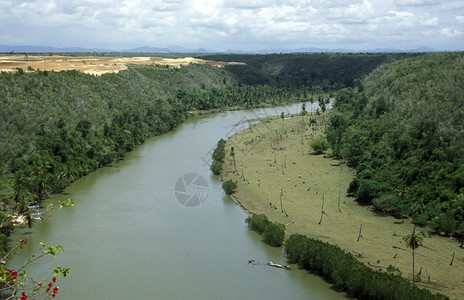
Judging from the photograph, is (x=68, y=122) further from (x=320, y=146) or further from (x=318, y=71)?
(x=318, y=71)

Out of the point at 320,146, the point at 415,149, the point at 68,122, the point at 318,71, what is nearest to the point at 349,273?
the point at 415,149

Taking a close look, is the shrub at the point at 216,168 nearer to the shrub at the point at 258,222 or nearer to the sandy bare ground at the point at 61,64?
the shrub at the point at 258,222

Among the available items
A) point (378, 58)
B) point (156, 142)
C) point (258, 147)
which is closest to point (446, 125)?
point (258, 147)

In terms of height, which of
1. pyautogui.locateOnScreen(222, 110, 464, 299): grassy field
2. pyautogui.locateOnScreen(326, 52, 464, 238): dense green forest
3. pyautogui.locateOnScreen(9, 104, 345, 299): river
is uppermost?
pyautogui.locateOnScreen(326, 52, 464, 238): dense green forest

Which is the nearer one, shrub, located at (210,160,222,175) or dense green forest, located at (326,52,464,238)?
dense green forest, located at (326,52,464,238)

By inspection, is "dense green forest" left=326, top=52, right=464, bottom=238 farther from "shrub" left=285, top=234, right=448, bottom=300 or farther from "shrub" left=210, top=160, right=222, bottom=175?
"shrub" left=210, top=160, right=222, bottom=175

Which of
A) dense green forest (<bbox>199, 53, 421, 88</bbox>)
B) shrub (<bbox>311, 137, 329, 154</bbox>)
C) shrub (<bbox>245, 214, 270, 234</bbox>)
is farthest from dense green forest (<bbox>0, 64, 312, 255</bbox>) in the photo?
dense green forest (<bbox>199, 53, 421, 88</bbox>)

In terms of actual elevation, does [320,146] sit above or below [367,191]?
above
